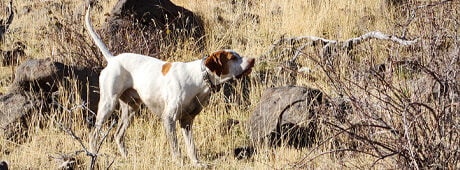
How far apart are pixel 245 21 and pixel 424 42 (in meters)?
5.94

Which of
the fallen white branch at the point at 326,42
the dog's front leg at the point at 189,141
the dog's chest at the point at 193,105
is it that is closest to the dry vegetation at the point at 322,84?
the fallen white branch at the point at 326,42

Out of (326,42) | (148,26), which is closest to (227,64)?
(326,42)

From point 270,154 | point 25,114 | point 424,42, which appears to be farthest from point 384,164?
point 25,114

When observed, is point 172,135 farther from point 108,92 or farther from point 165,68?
point 108,92

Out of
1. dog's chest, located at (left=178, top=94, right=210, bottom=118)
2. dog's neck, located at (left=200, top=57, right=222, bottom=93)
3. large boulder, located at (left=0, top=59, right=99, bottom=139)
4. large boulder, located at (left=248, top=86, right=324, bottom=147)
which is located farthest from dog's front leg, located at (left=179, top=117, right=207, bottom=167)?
large boulder, located at (left=0, top=59, right=99, bottom=139)

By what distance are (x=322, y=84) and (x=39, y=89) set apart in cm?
291

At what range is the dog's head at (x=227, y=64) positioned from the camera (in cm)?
517

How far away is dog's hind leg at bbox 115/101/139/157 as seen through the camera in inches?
224

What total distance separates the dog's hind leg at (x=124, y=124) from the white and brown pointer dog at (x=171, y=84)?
23 millimetres

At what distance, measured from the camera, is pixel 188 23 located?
9.51 metres

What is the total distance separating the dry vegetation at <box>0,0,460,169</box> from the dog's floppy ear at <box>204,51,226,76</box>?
0.71m

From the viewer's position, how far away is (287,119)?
5.69 metres

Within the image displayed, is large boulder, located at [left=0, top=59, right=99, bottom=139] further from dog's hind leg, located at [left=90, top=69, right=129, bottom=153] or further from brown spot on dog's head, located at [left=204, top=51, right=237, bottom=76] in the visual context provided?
brown spot on dog's head, located at [left=204, top=51, right=237, bottom=76]

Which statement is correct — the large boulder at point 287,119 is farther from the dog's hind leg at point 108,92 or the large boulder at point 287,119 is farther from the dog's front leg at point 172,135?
the dog's hind leg at point 108,92
